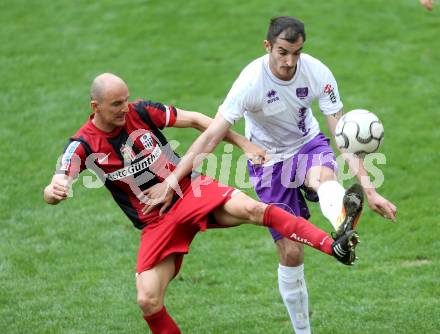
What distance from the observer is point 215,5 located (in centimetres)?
1853

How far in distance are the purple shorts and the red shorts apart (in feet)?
2.30

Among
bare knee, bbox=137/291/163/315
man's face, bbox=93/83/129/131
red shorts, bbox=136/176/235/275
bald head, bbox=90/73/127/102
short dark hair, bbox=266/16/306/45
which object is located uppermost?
short dark hair, bbox=266/16/306/45

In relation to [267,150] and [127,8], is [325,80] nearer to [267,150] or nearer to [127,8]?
[267,150]

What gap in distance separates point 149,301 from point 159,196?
0.90 metres

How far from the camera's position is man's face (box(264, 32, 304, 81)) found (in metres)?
7.83

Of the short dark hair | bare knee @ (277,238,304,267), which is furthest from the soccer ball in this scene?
bare knee @ (277,238,304,267)

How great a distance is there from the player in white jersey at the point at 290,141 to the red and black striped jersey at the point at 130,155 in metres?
0.21

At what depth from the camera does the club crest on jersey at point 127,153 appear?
806cm

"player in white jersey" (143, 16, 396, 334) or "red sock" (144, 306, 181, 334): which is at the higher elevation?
"player in white jersey" (143, 16, 396, 334)

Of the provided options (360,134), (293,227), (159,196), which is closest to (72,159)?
(159,196)

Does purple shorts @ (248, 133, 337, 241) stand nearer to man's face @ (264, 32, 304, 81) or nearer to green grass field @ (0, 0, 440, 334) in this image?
man's face @ (264, 32, 304, 81)

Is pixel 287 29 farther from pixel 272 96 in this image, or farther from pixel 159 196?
pixel 159 196

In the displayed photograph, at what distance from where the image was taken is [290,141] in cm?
858

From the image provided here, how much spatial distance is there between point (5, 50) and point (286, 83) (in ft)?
35.1
